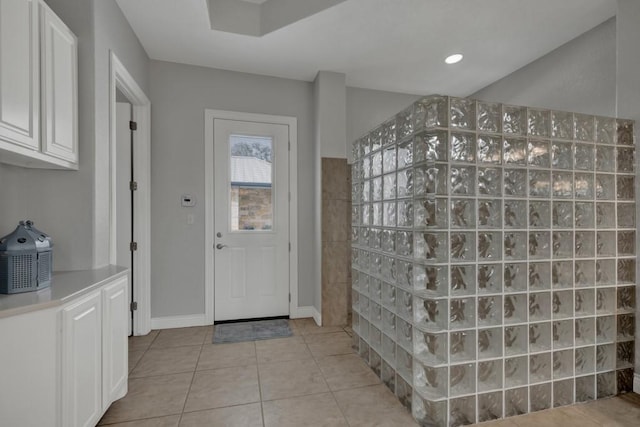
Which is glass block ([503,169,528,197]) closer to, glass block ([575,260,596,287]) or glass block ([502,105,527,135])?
glass block ([502,105,527,135])

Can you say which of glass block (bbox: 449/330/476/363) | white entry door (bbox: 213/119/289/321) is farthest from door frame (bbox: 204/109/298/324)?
glass block (bbox: 449/330/476/363)

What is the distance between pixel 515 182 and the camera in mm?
1816

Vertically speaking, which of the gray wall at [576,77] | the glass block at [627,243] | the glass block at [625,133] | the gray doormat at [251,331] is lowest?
the gray doormat at [251,331]

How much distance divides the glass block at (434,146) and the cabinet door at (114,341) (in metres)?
1.91

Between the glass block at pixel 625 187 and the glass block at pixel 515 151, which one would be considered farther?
the glass block at pixel 625 187

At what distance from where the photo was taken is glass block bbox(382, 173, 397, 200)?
2.00 m

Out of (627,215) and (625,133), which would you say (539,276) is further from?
(625,133)

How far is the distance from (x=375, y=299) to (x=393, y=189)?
845 mm

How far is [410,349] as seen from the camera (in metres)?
1.81

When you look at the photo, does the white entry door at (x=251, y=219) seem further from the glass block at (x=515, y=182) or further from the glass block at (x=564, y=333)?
the glass block at (x=564, y=333)

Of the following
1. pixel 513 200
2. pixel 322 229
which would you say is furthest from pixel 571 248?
pixel 322 229

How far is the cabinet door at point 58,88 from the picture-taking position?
5.12ft

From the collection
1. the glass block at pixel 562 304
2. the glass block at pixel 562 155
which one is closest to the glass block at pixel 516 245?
the glass block at pixel 562 304

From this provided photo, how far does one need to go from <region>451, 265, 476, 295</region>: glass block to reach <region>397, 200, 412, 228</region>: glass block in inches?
14.0
